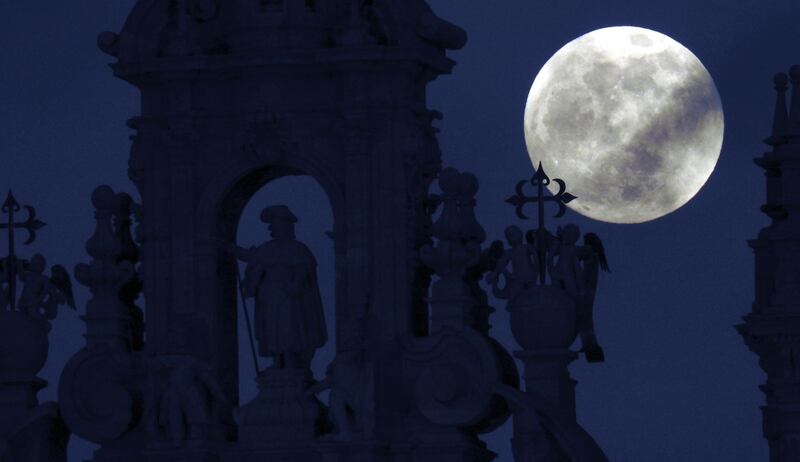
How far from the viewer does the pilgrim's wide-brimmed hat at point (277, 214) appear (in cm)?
5416

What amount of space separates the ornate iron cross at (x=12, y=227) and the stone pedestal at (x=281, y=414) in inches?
126

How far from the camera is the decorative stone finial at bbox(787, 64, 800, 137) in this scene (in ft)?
179

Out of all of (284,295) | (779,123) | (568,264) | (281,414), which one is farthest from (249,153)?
(779,123)

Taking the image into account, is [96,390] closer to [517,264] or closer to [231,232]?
[231,232]

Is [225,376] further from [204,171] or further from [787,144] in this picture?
[787,144]

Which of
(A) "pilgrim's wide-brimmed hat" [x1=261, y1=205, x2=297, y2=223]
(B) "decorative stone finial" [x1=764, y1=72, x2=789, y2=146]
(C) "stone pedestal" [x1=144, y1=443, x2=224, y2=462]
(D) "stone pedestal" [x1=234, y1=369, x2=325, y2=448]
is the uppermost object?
(B) "decorative stone finial" [x1=764, y1=72, x2=789, y2=146]

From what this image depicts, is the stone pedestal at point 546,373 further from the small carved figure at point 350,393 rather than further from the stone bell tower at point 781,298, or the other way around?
the stone bell tower at point 781,298

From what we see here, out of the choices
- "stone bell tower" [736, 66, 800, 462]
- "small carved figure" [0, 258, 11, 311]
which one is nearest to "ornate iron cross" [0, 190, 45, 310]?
"small carved figure" [0, 258, 11, 311]

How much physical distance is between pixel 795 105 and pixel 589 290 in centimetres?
322

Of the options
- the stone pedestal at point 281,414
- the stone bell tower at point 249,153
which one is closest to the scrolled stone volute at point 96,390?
the stone bell tower at point 249,153

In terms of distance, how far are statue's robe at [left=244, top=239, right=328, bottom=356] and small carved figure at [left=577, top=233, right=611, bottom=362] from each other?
9.61 feet

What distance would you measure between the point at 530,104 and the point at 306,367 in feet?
15.0

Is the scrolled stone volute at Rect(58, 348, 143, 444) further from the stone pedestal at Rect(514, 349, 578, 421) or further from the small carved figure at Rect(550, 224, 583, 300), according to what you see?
the small carved figure at Rect(550, 224, 583, 300)

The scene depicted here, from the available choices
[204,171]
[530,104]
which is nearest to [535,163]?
[530,104]
